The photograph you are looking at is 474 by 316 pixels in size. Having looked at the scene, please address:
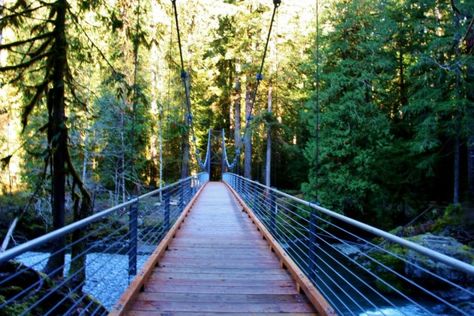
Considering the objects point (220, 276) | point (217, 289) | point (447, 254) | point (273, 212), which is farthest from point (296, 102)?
point (217, 289)

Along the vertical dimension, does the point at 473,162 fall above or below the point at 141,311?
above

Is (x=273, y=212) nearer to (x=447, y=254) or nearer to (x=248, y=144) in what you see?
(x=447, y=254)

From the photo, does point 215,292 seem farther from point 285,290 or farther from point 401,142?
point 401,142

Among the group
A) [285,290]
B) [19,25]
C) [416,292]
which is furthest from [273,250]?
[416,292]

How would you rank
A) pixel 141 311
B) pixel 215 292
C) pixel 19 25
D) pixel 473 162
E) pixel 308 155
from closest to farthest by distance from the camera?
pixel 141 311, pixel 215 292, pixel 19 25, pixel 473 162, pixel 308 155

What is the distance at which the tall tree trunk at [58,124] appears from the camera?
4.32 m

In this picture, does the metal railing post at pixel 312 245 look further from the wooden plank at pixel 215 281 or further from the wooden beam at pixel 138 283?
the wooden beam at pixel 138 283

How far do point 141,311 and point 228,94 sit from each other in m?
22.4

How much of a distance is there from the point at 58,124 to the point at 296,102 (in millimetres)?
17443

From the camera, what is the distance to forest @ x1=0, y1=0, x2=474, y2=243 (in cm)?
680

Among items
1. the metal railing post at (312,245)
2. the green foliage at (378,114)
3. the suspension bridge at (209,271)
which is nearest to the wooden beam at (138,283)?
the suspension bridge at (209,271)

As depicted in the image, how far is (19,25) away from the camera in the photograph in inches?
175

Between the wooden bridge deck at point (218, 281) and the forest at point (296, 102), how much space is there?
1.79 meters

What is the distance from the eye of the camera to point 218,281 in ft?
10.9
